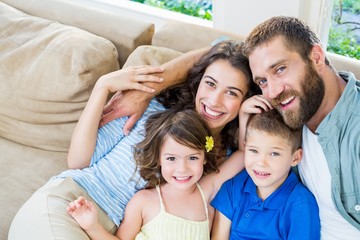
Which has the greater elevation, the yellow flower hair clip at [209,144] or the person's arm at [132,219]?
the yellow flower hair clip at [209,144]

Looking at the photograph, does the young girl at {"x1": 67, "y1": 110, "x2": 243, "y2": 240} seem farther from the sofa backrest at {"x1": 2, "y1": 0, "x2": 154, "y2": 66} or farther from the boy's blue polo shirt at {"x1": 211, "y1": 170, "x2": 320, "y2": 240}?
the sofa backrest at {"x1": 2, "y1": 0, "x2": 154, "y2": 66}

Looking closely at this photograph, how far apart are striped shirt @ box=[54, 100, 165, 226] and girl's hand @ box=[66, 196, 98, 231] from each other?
11 centimetres

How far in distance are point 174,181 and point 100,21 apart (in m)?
0.94

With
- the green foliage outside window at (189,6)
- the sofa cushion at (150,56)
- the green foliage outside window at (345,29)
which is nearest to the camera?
the sofa cushion at (150,56)

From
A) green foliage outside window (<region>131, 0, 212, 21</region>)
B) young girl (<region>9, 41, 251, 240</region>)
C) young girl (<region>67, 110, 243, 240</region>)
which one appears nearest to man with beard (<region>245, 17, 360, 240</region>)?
young girl (<region>9, 41, 251, 240</region>)

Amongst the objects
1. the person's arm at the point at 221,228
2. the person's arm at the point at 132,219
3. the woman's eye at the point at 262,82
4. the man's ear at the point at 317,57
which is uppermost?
the man's ear at the point at 317,57

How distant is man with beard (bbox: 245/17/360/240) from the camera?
63.6 inches

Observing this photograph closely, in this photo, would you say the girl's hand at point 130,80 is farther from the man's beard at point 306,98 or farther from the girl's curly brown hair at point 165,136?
the man's beard at point 306,98

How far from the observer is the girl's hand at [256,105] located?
1740mm

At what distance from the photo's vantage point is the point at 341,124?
5.38 ft

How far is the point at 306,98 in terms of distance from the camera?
1624mm

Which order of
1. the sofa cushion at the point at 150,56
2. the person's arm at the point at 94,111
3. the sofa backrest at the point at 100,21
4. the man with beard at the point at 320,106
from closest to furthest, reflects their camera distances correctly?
the man with beard at the point at 320,106, the person's arm at the point at 94,111, the sofa cushion at the point at 150,56, the sofa backrest at the point at 100,21

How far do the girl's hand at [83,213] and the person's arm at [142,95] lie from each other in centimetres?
39

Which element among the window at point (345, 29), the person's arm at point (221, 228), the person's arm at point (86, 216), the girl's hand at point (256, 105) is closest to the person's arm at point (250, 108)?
the girl's hand at point (256, 105)
